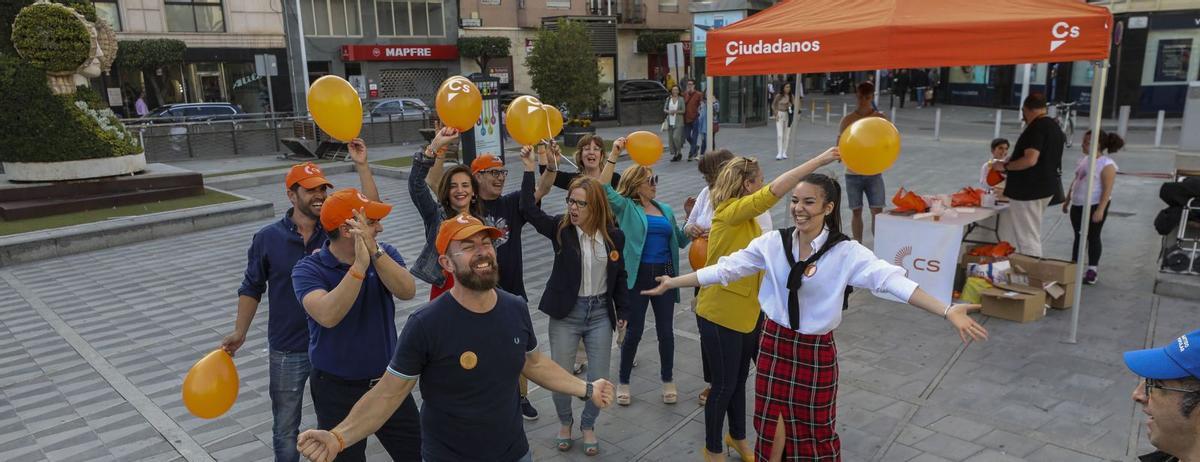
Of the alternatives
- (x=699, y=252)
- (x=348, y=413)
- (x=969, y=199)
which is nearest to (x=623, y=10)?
(x=969, y=199)

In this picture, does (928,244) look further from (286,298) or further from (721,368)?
(286,298)

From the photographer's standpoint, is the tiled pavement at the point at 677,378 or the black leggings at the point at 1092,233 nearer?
the tiled pavement at the point at 677,378

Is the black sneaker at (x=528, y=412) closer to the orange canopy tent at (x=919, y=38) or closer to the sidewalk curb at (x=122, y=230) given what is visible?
the orange canopy tent at (x=919, y=38)

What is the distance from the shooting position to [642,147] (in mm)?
5770

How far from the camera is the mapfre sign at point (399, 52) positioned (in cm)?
3394

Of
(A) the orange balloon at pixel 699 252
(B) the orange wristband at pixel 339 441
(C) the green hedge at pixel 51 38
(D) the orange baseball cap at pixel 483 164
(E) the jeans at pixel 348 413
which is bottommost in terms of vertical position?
(E) the jeans at pixel 348 413

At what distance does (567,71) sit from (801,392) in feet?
65.1

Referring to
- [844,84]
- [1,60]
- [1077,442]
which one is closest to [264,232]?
[1077,442]

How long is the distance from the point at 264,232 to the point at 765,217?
3089 mm

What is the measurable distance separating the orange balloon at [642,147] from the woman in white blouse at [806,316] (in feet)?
7.55

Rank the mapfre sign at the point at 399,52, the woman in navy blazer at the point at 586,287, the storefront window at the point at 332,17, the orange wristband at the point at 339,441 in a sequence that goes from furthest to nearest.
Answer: the mapfre sign at the point at 399,52, the storefront window at the point at 332,17, the woman in navy blazer at the point at 586,287, the orange wristband at the point at 339,441

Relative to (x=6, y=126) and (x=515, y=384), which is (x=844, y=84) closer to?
(x=6, y=126)

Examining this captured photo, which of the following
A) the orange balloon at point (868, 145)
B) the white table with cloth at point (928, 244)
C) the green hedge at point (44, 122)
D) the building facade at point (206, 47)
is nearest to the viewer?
the orange balloon at point (868, 145)

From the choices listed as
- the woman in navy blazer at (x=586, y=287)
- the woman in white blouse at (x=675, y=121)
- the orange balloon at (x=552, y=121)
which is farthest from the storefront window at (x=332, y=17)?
the woman in navy blazer at (x=586, y=287)
